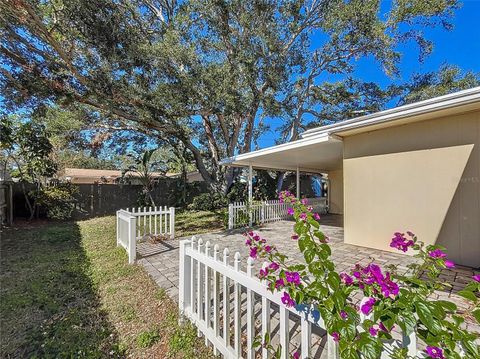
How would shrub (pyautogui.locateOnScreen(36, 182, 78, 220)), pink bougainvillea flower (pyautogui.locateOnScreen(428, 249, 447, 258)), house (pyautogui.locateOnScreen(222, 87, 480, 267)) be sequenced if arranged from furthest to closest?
shrub (pyautogui.locateOnScreen(36, 182, 78, 220))
house (pyautogui.locateOnScreen(222, 87, 480, 267))
pink bougainvillea flower (pyautogui.locateOnScreen(428, 249, 447, 258))

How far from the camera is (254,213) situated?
8.85m

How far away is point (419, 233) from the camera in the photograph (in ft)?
15.6

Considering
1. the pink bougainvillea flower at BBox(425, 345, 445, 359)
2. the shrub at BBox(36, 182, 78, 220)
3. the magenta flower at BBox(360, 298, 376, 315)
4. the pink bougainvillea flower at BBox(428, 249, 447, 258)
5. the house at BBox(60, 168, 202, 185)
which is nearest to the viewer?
the pink bougainvillea flower at BBox(425, 345, 445, 359)

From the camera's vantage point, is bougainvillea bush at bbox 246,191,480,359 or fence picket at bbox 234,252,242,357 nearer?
bougainvillea bush at bbox 246,191,480,359

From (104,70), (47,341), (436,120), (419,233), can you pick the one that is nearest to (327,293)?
(47,341)

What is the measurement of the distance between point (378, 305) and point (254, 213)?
7.80 metres

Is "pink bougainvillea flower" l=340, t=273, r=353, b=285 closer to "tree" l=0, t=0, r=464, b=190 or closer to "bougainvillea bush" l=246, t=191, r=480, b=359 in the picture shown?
"bougainvillea bush" l=246, t=191, r=480, b=359

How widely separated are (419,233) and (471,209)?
0.93 m

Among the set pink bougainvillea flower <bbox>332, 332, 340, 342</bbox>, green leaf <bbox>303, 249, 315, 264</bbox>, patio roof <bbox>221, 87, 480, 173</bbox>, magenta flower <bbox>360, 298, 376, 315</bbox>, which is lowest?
pink bougainvillea flower <bbox>332, 332, 340, 342</bbox>

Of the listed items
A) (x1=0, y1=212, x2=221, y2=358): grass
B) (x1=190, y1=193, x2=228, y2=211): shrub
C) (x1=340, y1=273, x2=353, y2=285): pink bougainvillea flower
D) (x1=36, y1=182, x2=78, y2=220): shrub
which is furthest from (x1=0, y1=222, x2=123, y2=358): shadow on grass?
(x1=190, y1=193, x2=228, y2=211): shrub

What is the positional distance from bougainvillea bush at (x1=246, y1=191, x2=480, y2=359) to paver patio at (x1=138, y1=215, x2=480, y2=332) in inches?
84.3

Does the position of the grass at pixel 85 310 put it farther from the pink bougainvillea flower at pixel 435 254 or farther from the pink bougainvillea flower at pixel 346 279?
the pink bougainvillea flower at pixel 435 254

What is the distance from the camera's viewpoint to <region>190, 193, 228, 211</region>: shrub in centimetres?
1226

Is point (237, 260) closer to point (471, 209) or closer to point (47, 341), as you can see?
point (47, 341)
